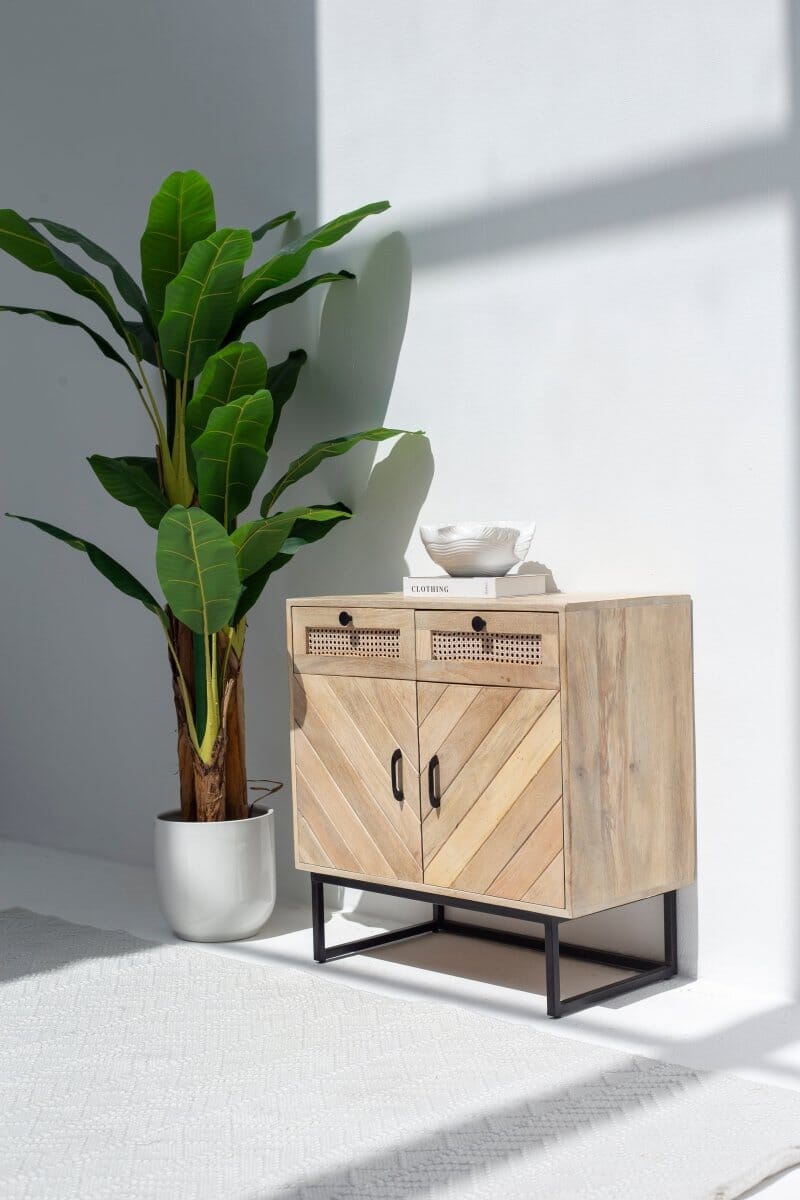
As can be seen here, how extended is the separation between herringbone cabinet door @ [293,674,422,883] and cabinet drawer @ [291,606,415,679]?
3 centimetres

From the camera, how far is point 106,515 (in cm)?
424

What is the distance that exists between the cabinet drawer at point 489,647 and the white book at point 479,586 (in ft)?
0.28

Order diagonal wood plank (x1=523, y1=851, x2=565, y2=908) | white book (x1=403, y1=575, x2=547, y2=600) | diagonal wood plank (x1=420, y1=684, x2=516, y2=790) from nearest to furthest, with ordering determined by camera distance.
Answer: diagonal wood plank (x1=523, y1=851, x2=565, y2=908) → diagonal wood plank (x1=420, y1=684, x2=516, y2=790) → white book (x1=403, y1=575, x2=547, y2=600)

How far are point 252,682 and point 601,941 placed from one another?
1.24 m

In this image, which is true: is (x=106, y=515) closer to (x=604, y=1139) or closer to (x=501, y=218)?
(x=501, y=218)

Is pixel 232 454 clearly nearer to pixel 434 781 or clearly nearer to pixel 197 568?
pixel 197 568

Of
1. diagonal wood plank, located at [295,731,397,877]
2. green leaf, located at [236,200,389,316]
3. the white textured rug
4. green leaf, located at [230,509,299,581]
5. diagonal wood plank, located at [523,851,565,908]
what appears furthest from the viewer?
green leaf, located at [236,200,389,316]

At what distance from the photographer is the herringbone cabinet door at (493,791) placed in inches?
101

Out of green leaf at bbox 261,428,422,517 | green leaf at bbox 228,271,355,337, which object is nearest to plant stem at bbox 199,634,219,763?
green leaf at bbox 261,428,422,517

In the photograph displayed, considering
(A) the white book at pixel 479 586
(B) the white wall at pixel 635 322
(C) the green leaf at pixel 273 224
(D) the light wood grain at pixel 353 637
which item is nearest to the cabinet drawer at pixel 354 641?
(D) the light wood grain at pixel 353 637

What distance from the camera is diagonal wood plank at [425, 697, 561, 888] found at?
2576 millimetres

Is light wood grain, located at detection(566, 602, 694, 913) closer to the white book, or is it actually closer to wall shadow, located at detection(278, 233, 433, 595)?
the white book

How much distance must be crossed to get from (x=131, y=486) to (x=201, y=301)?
18.1 inches

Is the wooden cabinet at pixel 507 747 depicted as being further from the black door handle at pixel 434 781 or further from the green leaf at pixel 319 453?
the green leaf at pixel 319 453
